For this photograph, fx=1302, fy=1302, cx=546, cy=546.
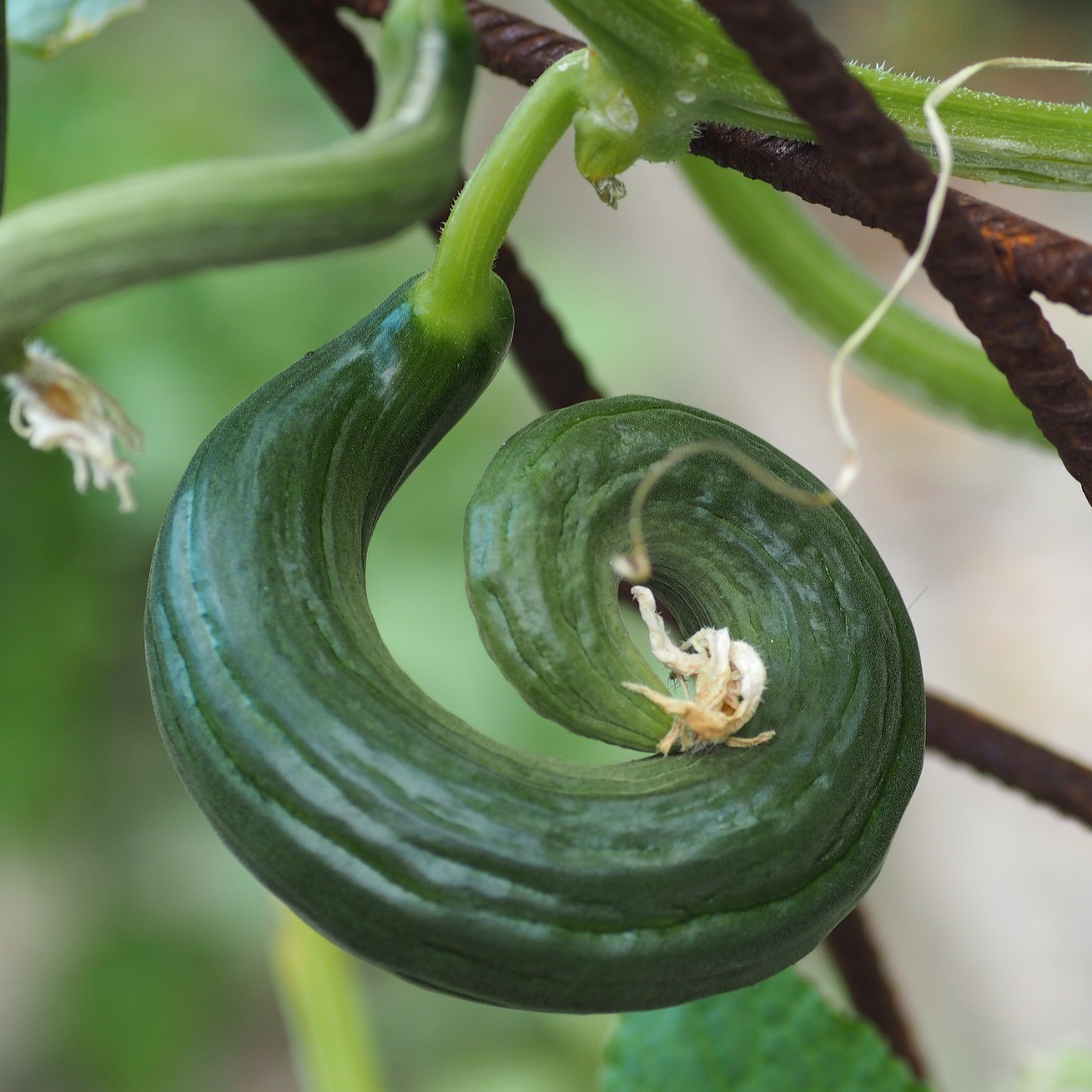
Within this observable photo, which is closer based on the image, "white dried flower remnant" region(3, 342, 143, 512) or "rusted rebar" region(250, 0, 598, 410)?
"white dried flower remnant" region(3, 342, 143, 512)

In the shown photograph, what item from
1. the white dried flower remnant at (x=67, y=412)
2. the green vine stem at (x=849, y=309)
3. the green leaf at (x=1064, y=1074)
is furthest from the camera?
the green leaf at (x=1064, y=1074)

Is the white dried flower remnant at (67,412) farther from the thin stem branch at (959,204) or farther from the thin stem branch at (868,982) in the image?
the thin stem branch at (868,982)

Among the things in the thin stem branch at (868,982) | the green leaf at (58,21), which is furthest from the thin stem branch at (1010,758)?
the green leaf at (58,21)

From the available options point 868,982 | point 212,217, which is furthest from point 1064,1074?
point 212,217

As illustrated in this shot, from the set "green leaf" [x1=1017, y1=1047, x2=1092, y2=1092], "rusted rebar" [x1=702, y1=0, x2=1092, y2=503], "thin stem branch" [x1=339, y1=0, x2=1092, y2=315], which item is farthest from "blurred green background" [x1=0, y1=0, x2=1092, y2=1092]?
"rusted rebar" [x1=702, y1=0, x2=1092, y2=503]

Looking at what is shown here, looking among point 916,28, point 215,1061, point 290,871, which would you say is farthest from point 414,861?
point 916,28

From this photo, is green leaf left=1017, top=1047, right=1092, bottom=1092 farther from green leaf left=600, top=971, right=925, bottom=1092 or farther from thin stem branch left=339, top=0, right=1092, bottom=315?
thin stem branch left=339, top=0, right=1092, bottom=315
